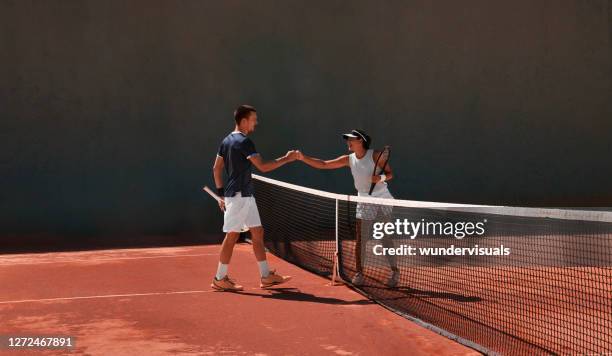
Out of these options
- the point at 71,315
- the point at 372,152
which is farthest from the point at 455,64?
the point at 71,315

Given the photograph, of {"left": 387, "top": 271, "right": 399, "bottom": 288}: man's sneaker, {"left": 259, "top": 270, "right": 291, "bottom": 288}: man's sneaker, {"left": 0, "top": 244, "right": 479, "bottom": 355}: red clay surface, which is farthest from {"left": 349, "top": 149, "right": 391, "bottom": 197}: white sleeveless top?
{"left": 259, "top": 270, "right": 291, "bottom": 288}: man's sneaker

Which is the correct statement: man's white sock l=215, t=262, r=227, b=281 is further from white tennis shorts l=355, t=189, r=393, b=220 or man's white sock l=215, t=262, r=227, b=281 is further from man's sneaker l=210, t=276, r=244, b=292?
white tennis shorts l=355, t=189, r=393, b=220

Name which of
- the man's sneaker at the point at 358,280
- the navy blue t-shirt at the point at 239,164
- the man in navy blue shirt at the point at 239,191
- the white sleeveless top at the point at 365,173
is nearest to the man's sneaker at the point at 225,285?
the man in navy blue shirt at the point at 239,191

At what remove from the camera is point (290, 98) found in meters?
13.8

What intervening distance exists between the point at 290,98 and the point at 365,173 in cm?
611

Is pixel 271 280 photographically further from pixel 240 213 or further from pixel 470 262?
pixel 470 262

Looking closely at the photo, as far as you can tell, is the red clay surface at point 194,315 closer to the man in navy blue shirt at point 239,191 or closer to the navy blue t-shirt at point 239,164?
the man in navy blue shirt at point 239,191

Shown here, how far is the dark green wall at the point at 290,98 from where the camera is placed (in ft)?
42.8

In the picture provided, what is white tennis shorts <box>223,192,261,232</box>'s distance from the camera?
7609mm

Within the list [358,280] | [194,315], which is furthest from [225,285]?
[358,280]

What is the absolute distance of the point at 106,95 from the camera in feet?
43.2

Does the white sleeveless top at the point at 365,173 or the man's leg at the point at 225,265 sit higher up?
the white sleeveless top at the point at 365,173

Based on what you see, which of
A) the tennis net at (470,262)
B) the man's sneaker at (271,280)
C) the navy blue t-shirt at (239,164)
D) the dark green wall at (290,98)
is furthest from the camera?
the dark green wall at (290,98)

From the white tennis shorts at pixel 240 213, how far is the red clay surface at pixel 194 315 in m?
0.68
